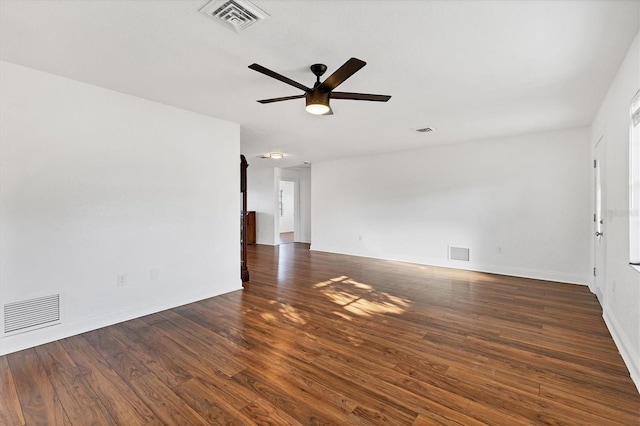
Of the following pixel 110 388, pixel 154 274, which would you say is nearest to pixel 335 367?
pixel 110 388

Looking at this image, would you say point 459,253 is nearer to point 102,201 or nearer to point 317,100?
point 317,100

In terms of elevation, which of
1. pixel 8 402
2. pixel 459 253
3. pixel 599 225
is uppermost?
pixel 599 225

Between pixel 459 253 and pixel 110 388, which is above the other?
pixel 459 253

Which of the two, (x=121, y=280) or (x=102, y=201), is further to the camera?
(x=121, y=280)

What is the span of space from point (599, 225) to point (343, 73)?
4.01 m

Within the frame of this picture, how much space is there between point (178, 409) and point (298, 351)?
984 mm

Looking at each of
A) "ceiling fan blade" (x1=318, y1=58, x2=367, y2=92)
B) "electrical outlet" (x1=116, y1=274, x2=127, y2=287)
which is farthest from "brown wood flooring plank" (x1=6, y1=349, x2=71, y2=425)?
"ceiling fan blade" (x1=318, y1=58, x2=367, y2=92)

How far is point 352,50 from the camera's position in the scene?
7.54 feet

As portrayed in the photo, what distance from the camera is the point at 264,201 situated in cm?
927

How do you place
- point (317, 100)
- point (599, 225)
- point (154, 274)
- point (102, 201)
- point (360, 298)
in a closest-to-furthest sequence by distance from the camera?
1. point (317, 100)
2. point (102, 201)
3. point (154, 274)
4. point (599, 225)
5. point (360, 298)

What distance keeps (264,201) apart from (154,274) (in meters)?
5.89

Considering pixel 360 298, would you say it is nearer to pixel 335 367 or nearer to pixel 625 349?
pixel 335 367

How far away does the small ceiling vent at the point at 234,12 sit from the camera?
5.84 ft

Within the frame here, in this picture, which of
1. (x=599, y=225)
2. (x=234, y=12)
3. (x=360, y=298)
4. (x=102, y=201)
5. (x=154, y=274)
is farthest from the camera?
(x=360, y=298)
